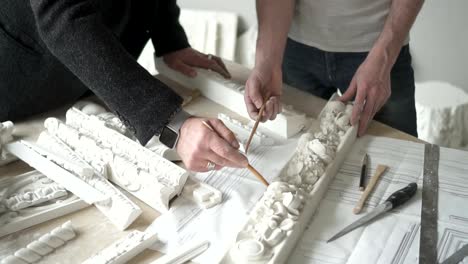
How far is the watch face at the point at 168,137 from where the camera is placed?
1060 mm

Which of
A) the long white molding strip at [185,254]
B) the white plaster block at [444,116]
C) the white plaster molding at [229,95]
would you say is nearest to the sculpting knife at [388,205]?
the long white molding strip at [185,254]

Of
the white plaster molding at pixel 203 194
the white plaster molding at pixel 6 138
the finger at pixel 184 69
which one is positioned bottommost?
the white plaster molding at pixel 203 194

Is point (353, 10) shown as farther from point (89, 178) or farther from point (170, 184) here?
point (89, 178)

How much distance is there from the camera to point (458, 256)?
0.87 meters

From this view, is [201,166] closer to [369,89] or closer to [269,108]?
[269,108]

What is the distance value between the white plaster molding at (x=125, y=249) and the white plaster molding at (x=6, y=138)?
460 mm

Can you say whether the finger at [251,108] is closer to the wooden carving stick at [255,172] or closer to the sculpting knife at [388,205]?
the wooden carving stick at [255,172]

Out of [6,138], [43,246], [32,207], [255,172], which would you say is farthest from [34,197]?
[255,172]

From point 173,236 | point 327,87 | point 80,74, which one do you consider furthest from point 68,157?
point 327,87

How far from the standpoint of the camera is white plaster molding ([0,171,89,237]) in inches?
39.0

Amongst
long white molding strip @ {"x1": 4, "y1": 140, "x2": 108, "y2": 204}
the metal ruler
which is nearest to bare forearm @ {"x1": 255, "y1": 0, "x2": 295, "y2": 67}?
the metal ruler

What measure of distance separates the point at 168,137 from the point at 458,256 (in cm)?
65

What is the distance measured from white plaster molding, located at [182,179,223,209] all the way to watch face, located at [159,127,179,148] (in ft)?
0.37

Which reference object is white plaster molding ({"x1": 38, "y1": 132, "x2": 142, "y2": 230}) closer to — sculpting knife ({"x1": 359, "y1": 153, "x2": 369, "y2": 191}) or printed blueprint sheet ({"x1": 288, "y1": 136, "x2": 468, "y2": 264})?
printed blueprint sheet ({"x1": 288, "y1": 136, "x2": 468, "y2": 264})
